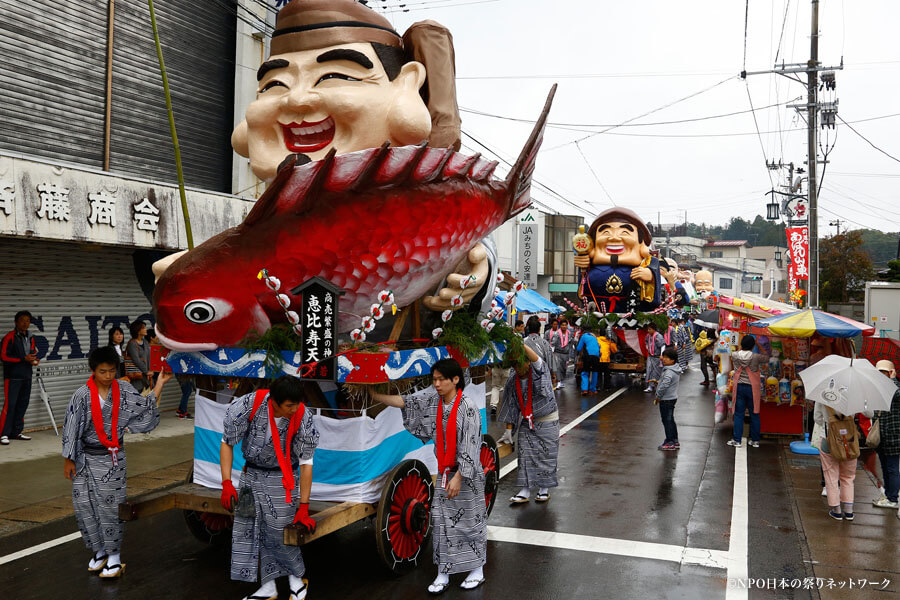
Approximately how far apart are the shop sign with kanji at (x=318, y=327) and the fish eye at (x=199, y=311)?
69 centimetres

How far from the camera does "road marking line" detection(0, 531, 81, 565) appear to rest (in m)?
5.68

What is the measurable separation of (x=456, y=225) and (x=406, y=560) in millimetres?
2614

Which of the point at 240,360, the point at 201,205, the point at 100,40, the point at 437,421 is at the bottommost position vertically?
the point at 437,421

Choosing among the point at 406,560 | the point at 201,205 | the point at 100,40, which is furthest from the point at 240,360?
the point at 100,40

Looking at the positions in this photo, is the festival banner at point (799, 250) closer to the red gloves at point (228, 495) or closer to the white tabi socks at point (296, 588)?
the white tabi socks at point (296, 588)

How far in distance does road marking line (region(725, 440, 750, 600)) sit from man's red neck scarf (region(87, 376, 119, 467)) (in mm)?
4373

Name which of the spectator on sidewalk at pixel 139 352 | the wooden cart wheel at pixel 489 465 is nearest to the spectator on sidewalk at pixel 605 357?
the spectator on sidewalk at pixel 139 352

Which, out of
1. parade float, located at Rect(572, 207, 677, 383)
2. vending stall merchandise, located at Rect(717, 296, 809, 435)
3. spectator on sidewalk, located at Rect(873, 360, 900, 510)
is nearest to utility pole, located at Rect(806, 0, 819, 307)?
parade float, located at Rect(572, 207, 677, 383)

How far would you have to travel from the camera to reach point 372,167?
5.18 meters

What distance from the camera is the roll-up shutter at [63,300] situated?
10.1 meters

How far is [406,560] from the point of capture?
5.36 m

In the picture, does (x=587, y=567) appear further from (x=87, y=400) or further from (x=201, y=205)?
(x=201, y=205)

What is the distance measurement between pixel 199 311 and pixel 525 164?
327cm

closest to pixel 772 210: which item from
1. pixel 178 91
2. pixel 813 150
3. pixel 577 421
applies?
pixel 813 150
